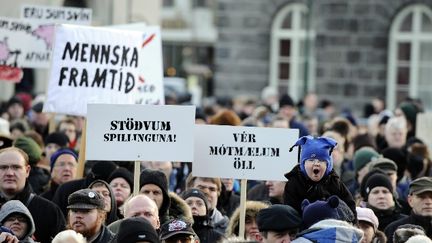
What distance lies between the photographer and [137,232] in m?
9.96

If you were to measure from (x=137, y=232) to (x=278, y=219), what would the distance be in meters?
0.90

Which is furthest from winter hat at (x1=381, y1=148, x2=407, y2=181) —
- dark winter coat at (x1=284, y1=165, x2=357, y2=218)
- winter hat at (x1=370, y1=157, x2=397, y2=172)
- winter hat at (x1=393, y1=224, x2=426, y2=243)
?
winter hat at (x1=393, y1=224, x2=426, y2=243)

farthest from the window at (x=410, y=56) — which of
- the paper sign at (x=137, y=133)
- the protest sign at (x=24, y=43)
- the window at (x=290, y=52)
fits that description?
the paper sign at (x=137, y=133)

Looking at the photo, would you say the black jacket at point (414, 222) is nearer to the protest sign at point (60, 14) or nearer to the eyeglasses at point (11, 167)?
the eyeglasses at point (11, 167)

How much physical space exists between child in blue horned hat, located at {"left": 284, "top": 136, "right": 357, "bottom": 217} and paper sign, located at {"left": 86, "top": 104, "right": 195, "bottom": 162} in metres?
1.48

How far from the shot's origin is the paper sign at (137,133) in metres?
12.8

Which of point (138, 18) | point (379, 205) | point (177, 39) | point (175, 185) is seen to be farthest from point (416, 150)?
point (177, 39)

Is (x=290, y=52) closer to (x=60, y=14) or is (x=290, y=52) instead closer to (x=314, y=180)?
(x=60, y=14)

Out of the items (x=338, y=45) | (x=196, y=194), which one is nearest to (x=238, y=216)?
(x=196, y=194)

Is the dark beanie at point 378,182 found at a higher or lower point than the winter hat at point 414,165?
lower

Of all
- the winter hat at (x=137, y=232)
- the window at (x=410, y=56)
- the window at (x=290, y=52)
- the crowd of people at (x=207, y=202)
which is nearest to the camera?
the winter hat at (x=137, y=232)

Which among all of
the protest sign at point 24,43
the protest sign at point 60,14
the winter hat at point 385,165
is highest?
the protest sign at point 60,14

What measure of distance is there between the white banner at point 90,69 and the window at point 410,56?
22.3m

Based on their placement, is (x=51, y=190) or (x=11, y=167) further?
(x=51, y=190)
